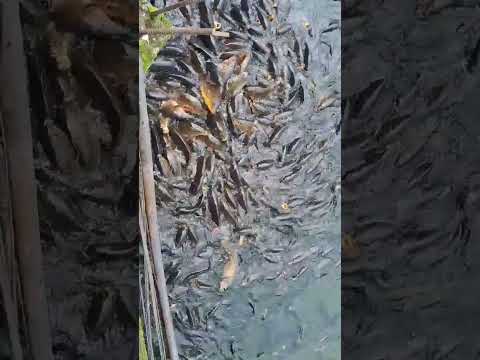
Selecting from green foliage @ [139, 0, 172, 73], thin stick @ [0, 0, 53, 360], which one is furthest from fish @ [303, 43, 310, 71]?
thin stick @ [0, 0, 53, 360]

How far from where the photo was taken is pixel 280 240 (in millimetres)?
913

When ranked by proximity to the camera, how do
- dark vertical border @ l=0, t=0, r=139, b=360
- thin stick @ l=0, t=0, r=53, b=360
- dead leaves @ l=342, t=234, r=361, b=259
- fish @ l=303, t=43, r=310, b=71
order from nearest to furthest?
thin stick @ l=0, t=0, r=53, b=360, dark vertical border @ l=0, t=0, r=139, b=360, dead leaves @ l=342, t=234, r=361, b=259, fish @ l=303, t=43, r=310, b=71

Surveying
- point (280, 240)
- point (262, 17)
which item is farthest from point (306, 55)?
point (280, 240)

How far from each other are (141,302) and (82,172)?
0.21 m

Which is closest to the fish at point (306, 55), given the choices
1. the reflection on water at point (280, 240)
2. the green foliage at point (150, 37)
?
the reflection on water at point (280, 240)

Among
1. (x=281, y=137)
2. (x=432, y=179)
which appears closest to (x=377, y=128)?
(x=432, y=179)

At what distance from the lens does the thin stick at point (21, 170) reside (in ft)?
1.69

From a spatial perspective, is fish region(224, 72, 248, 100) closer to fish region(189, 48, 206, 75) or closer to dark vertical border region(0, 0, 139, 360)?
fish region(189, 48, 206, 75)

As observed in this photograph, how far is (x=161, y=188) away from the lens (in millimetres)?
830

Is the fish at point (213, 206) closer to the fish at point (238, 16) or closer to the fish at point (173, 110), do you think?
the fish at point (173, 110)

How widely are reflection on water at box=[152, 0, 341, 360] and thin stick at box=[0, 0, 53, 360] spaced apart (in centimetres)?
31

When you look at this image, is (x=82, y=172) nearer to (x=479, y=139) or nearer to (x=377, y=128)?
(x=377, y=128)

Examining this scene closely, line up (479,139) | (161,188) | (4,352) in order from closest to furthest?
(4,352), (479,139), (161,188)

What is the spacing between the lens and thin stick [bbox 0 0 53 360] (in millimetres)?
514
